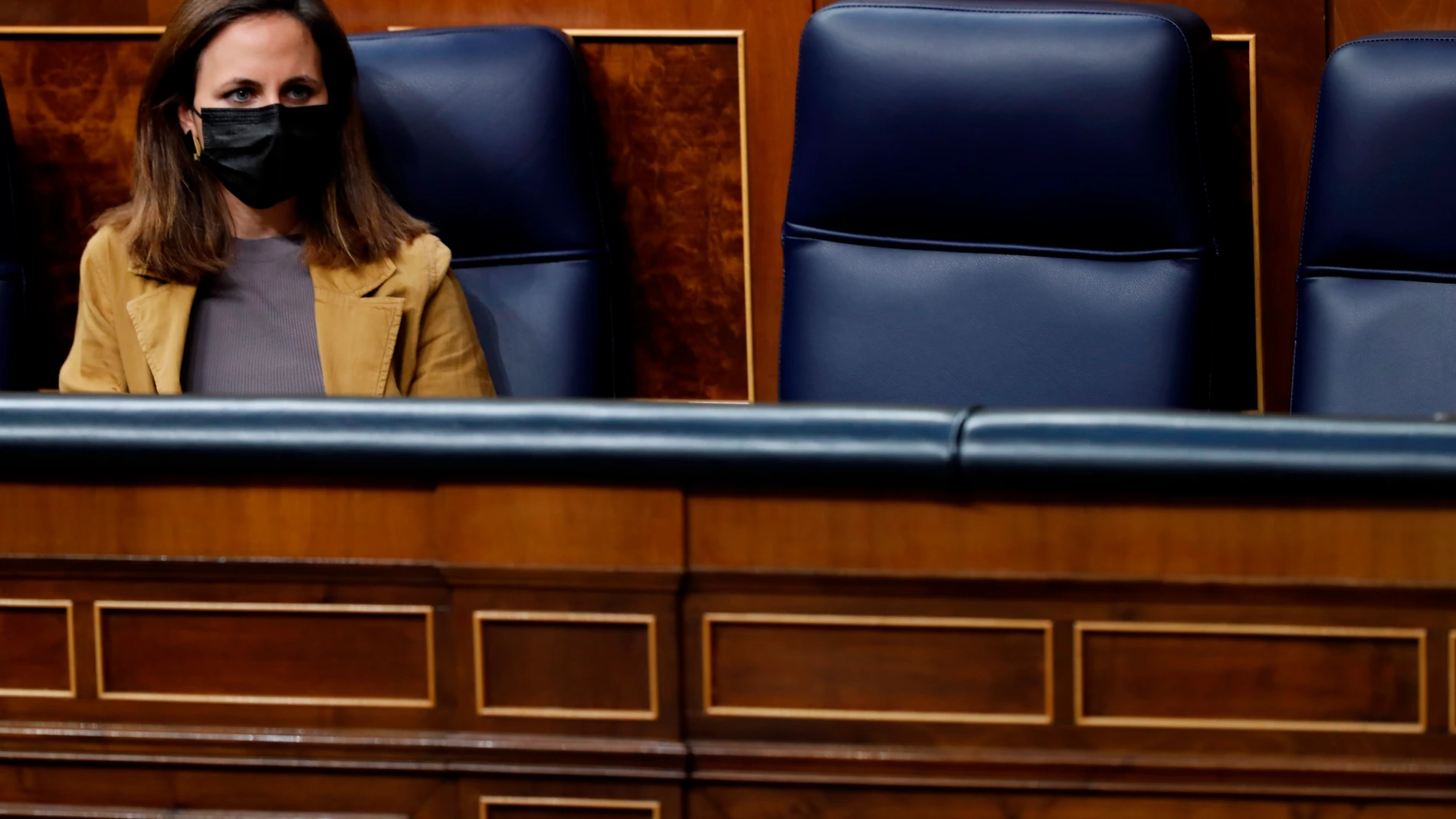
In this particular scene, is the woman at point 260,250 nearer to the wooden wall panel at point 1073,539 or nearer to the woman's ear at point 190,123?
the woman's ear at point 190,123

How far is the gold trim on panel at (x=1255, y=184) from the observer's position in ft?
5.43

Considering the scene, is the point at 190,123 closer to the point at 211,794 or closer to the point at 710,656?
the point at 211,794

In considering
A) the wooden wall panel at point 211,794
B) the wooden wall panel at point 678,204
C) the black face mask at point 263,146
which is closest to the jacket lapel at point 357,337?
the black face mask at point 263,146

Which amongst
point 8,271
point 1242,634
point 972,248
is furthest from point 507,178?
point 1242,634

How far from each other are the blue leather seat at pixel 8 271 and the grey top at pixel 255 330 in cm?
31

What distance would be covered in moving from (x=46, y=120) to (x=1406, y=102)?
153 centimetres

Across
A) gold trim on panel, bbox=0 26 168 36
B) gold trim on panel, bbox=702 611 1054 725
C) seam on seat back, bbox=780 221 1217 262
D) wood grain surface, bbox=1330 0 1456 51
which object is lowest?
gold trim on panel, bbox=702 611 1054 725

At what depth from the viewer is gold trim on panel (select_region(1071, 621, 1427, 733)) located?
81 centimetres

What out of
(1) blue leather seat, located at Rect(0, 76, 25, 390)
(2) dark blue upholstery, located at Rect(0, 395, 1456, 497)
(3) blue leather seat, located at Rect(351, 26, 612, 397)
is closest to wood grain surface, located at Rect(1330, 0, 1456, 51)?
(3) blue leather seat, located at Rect(351, 26, 612, 397)

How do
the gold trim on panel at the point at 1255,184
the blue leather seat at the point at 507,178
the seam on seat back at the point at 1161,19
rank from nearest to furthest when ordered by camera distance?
the seam on seat back at the point at 1161,19 → the blue leather seat at the point at 507,178 → the gold trim on panel at the point at 1255,184

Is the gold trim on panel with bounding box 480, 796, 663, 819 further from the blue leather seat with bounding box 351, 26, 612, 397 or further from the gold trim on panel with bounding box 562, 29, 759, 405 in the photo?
the gold trim on panel with bounding box 562, 29, 759, 405

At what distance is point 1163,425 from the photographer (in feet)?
2.63

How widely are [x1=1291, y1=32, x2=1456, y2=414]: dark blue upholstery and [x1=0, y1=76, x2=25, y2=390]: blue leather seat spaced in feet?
4.57

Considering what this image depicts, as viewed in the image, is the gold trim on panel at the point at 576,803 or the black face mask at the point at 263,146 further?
the black face mask at the point at 263,146
